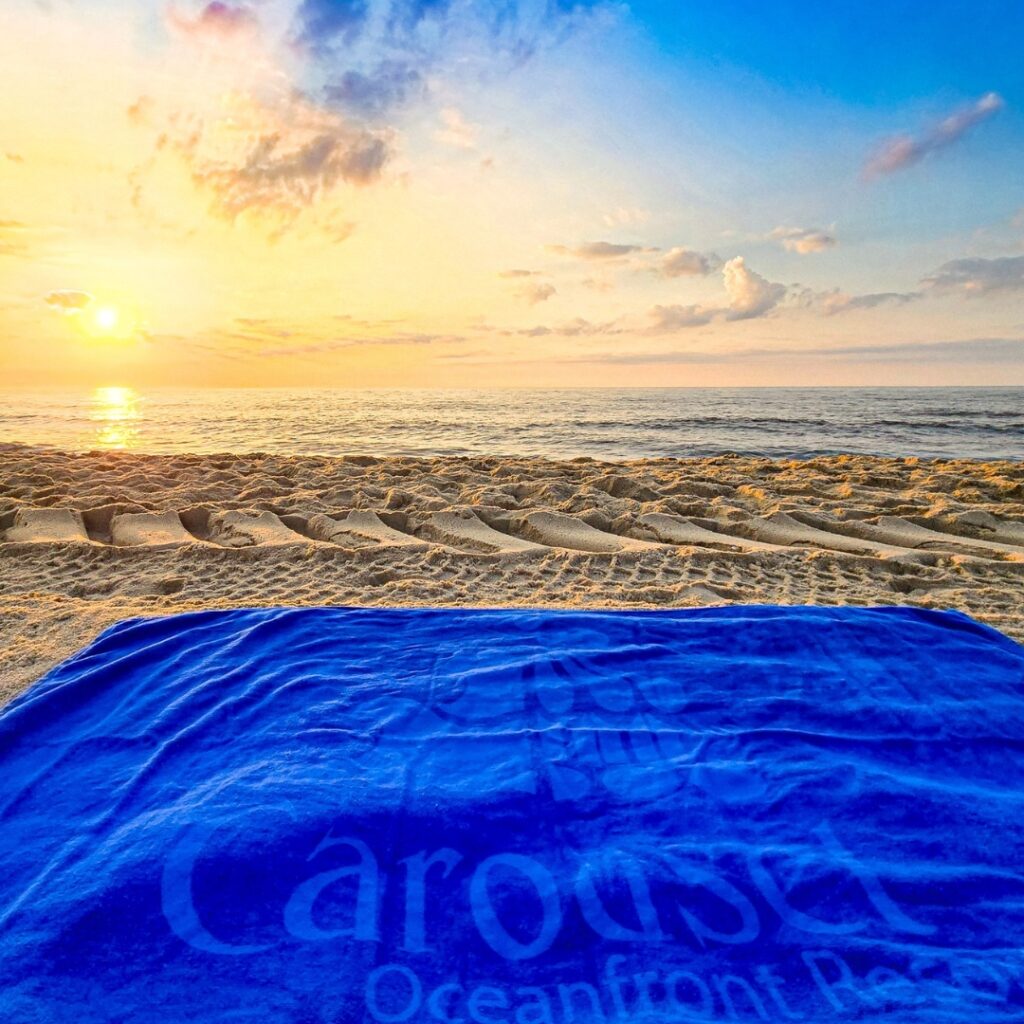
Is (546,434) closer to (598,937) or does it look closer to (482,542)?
(482,542)

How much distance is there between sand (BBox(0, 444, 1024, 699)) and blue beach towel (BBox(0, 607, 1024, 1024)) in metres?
1.05

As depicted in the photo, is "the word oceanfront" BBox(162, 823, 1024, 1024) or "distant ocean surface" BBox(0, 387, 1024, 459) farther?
"distant ocean surface" BBox(0, 387, 1024, 459)

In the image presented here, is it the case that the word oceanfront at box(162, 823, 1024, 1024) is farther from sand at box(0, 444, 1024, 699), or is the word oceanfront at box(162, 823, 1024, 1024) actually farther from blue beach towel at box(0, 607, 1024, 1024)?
sand at box(0, 444, 1024, 699)

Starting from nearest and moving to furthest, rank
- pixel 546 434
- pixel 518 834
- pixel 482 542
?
pixel 518 834 < pixel 482 542 < pixel 546 434

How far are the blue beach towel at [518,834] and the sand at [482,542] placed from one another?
3.45 ft

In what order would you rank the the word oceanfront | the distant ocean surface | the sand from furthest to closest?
1. the distant ocean surface
2. the sand
3. the the word oceanfront

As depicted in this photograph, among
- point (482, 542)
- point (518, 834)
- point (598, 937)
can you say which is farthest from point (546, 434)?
point (598, 937)

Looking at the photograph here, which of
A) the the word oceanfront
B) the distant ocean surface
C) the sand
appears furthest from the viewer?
the distant ocean surface

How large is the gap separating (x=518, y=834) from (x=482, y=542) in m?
2.87

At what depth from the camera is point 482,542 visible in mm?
4223

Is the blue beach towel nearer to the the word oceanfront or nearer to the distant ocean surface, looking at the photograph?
the the word oceanfront

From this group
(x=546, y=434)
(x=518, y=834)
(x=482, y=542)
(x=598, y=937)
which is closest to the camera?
(x=598, y=937)

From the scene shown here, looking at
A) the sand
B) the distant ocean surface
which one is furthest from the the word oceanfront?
the distant ocean surface

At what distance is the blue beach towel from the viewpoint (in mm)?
1096
